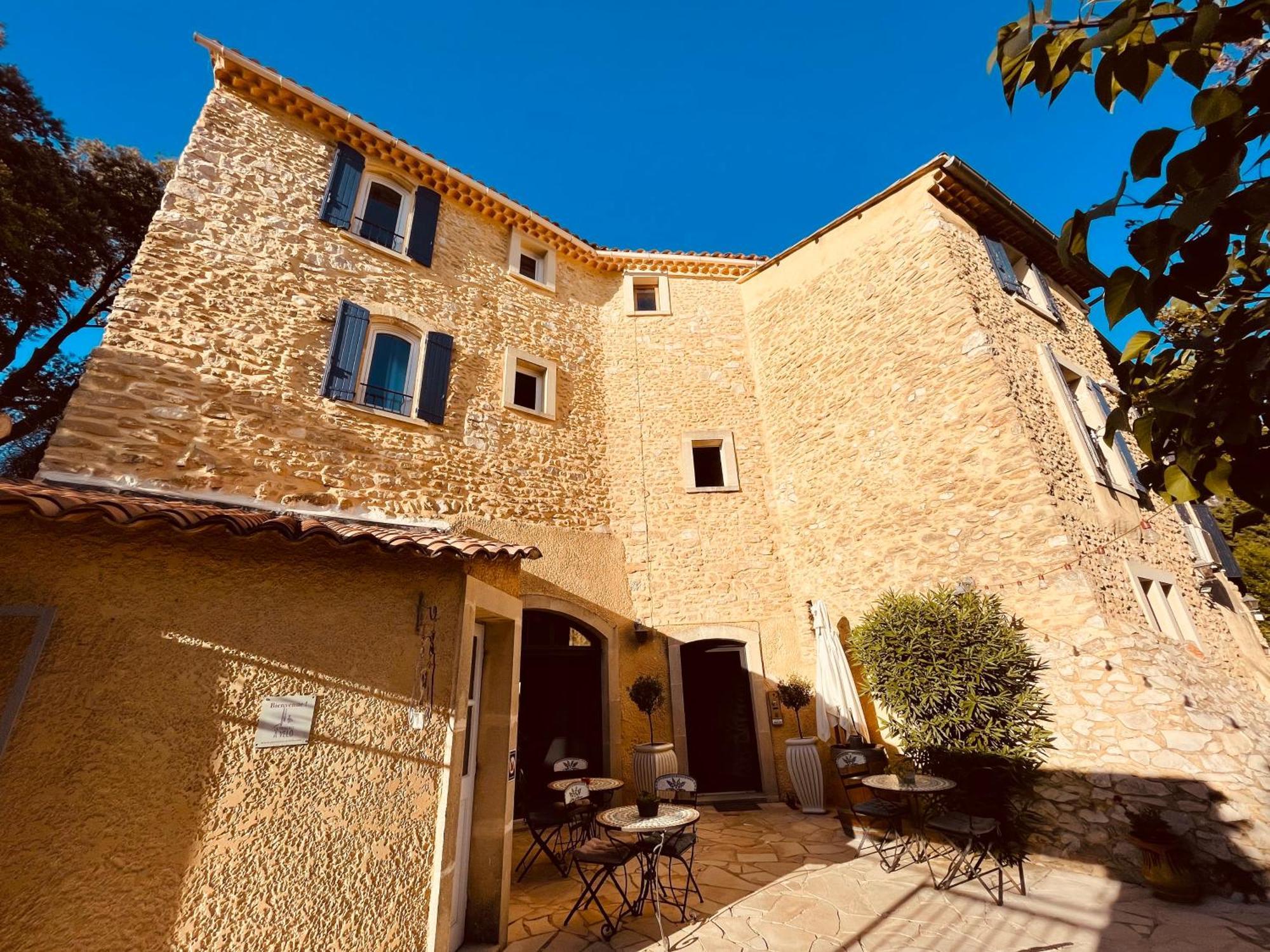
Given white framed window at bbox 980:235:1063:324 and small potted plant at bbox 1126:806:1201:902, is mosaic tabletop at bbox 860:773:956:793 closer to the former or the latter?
small potted plant at bbox 1126:806:1201:902

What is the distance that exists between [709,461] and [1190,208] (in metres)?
8.61

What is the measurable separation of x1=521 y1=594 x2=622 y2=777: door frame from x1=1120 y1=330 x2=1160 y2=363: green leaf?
20.5ft

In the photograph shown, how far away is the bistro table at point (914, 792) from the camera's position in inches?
176

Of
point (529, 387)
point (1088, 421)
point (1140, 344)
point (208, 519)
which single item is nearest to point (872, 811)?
point (1140, 344)

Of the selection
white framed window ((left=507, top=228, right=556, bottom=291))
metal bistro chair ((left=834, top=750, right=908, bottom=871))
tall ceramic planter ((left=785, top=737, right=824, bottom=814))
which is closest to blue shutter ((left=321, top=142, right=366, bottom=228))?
white framed window ((left=507, top=228, right=556, bottom=291))

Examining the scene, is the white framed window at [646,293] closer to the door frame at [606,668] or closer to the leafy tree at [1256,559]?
the door frame at [606,668]

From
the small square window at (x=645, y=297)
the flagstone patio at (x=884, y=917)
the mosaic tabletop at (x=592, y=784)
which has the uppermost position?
the small square window at (x=645, y=297)

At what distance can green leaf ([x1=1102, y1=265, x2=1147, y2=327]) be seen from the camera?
1.27 meters

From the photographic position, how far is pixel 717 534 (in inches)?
337

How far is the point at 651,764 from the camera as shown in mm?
6551

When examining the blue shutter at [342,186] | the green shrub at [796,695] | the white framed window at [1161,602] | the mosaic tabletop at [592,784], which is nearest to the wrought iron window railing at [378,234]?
the blue shutter at [342,186]

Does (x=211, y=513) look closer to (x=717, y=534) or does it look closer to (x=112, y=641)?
(x=112, y=641)

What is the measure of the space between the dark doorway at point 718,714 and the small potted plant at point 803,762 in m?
0.83

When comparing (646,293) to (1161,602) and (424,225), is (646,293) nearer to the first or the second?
(424,225)
